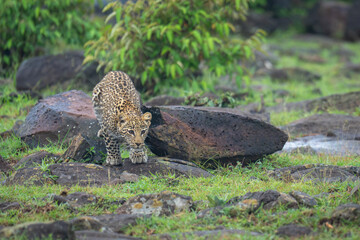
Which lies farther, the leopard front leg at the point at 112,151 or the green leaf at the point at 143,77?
the green leaf at the point at 143,77

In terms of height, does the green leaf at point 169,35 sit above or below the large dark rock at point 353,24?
above

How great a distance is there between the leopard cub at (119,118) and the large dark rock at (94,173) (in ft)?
0.60

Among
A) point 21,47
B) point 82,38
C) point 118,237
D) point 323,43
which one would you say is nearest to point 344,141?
point 118,237

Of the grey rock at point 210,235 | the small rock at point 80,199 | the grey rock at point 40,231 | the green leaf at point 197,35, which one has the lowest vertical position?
the small rock at point 80,199

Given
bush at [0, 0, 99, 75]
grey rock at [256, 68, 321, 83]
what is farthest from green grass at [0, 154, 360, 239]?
grey rock at [256, 68, 321, 83]

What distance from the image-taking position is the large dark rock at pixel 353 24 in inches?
1137

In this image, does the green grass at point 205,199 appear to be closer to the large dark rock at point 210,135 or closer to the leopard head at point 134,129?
the large dark rock at point 210,135

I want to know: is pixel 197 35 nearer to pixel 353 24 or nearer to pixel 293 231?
pixel 293 231

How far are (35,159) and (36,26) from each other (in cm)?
747

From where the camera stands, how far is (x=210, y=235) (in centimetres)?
554

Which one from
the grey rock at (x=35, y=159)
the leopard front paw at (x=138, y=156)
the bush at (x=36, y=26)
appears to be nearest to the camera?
the leopard front paw at (x=138, y=156)

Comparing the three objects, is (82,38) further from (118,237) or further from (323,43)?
(323,43)

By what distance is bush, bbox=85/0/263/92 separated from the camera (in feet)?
41.4

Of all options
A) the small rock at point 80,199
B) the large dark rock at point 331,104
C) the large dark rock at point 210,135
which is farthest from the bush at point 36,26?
the small rock at point 80,199
